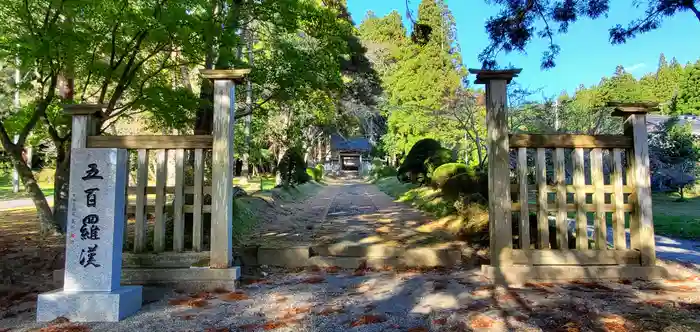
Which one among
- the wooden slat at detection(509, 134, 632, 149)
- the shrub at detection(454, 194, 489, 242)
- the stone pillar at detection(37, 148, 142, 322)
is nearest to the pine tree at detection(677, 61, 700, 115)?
the shrub at detection(454, 194, 489, 242)

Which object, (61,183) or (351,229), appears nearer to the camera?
(61,183)

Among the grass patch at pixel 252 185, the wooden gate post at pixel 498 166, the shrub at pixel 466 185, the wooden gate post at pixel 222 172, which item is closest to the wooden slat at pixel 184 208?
the wooden gate post at pixel 222 172

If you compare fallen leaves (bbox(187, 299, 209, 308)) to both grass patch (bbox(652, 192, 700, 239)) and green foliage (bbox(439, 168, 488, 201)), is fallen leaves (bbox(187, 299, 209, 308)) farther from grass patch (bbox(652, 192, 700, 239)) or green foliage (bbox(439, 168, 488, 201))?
grass patch (bbox(652, 192, 700, 239))

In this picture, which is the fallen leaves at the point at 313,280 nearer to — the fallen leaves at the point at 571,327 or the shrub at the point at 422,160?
the fallen leaves at the point at 571,327

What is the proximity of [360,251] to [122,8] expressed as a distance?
196 inches

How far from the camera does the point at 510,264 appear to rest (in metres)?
5.62

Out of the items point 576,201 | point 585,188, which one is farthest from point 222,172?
point 585,188

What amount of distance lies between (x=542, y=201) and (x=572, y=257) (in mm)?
791

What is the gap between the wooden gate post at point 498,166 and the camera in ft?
18.5

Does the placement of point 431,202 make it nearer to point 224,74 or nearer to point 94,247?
point 224,74

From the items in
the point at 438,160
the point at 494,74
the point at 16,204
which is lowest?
the point at 16,204

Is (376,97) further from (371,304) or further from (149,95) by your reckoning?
(371,304)

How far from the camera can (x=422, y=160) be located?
18828 mm

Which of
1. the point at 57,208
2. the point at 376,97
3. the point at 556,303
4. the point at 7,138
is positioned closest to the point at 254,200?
the point at 57,208
